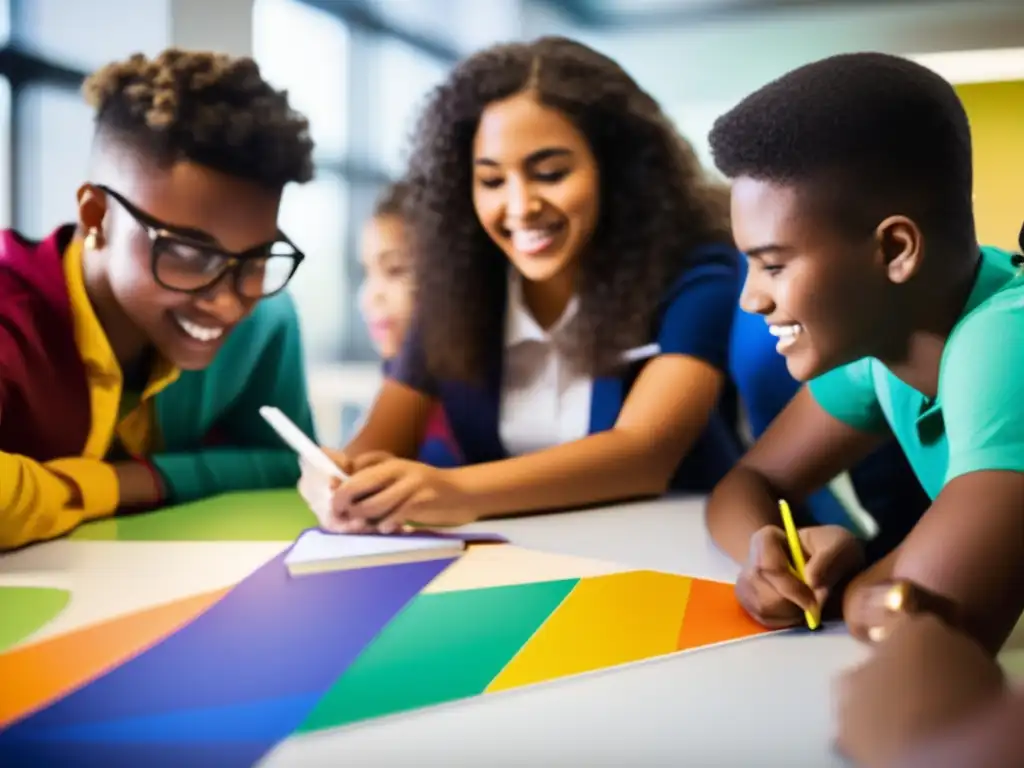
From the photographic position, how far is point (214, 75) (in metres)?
0.90

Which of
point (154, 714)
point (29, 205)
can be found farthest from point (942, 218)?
point (29, 205)

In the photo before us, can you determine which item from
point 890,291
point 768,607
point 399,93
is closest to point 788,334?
point 890,291

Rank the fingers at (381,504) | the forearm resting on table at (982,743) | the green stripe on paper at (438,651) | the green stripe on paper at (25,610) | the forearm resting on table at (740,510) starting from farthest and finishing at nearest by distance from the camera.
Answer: the fingers at (381,504) < the forearm resting on table at (740,510) < the green stripe on paper at (25,610) < the green stripe on paper at (438,651) < the forearm resting on table at (982,743)

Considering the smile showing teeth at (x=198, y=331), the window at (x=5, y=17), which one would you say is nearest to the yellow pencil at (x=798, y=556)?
the smile showing teeth at (x=198, y=331)

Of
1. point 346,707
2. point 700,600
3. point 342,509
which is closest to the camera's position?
point 346,707

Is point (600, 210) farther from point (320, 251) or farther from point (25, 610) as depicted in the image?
point (25, 610)

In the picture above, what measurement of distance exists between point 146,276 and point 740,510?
0.57 metres

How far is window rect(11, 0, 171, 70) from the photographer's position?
0.92m

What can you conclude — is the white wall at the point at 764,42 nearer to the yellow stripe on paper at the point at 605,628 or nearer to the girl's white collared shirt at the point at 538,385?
the girl's white collared shirt at the point at 538,385

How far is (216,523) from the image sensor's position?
2.73ft

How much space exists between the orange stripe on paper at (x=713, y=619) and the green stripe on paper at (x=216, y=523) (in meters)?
0.35

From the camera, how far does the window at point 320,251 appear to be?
92cm

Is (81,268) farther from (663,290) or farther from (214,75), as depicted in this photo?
(663,290)

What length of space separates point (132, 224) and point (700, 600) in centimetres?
61
